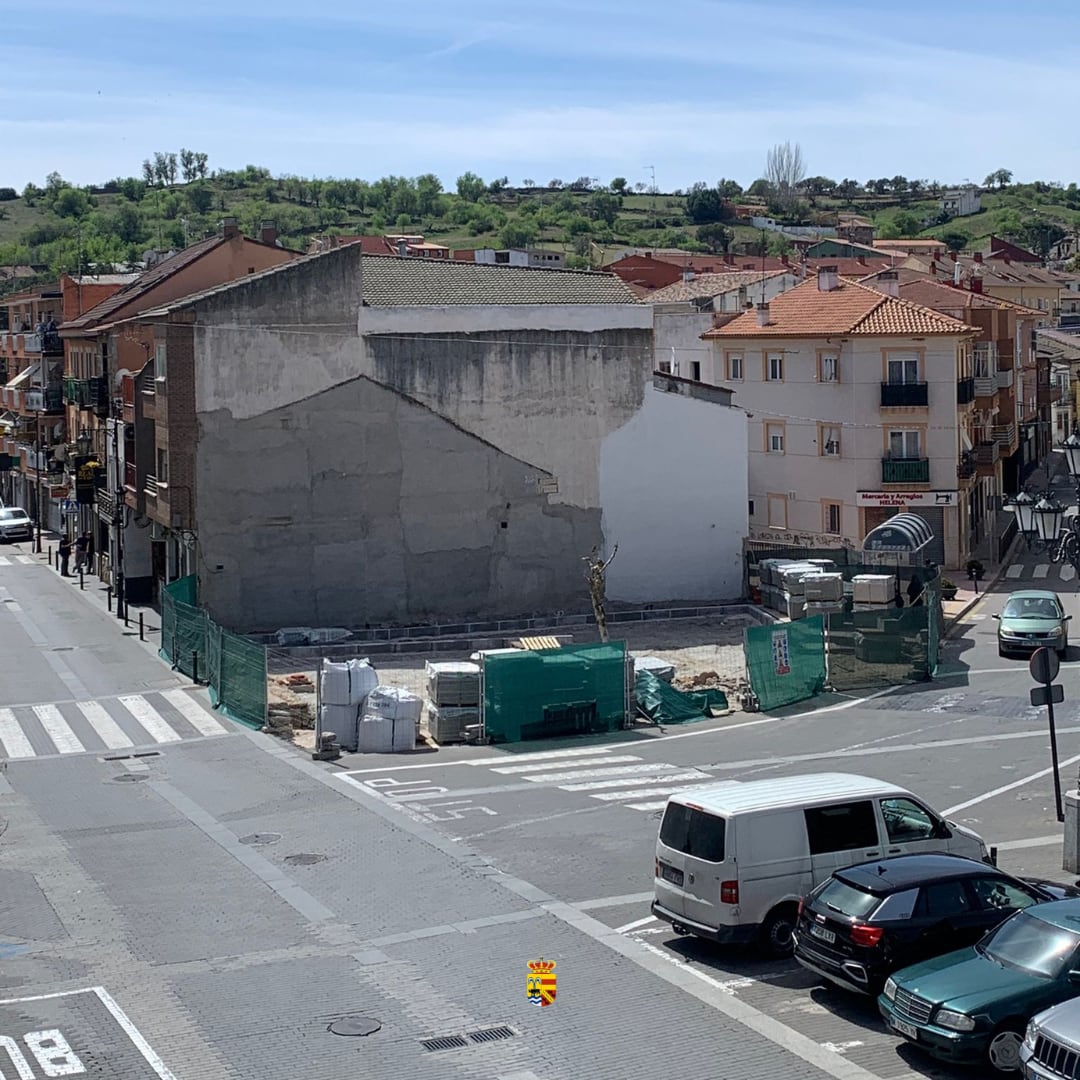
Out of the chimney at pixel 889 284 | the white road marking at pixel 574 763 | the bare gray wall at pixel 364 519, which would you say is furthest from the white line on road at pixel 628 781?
the chimney at pixel 889 284

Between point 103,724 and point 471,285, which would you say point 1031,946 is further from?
point 471,285

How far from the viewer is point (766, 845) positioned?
16.6 meters

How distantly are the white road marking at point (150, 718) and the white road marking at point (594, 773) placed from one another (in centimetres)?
775

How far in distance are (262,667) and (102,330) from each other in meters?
30.7

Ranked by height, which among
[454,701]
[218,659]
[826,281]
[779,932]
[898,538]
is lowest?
[454,701]

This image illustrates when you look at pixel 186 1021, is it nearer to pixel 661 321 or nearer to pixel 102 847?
pixel 102 847

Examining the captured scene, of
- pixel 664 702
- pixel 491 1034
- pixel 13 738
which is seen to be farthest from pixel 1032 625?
pixel 491 1034

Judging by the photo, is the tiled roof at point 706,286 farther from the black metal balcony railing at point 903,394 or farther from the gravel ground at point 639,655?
the gravel ground at point 639,655

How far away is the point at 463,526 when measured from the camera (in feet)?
148

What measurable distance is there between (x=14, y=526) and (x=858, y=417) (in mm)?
38727

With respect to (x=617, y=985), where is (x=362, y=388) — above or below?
above

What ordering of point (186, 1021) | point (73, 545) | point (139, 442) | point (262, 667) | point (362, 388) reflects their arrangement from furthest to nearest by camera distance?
1. point (73, 545)
2. point (139, 442)
3. point (362, 388)
4. point (262, 667)
5. point (186, 1021)

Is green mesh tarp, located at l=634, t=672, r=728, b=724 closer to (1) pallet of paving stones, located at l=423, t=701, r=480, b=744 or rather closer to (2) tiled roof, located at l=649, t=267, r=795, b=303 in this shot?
(1) pallet of paving stones, located at l=423, t=701, r=480, b=744

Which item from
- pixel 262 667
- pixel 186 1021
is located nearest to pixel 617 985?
pixel 186 1021
